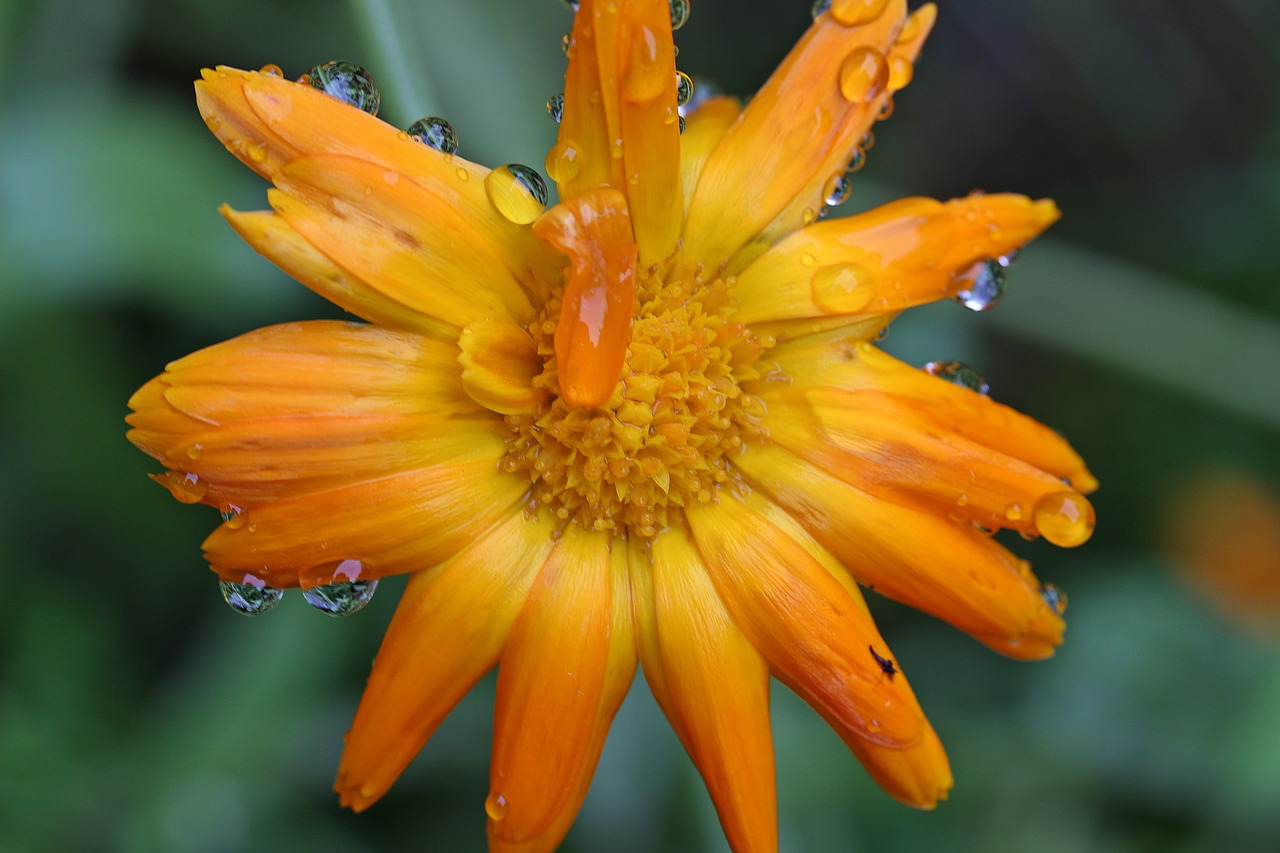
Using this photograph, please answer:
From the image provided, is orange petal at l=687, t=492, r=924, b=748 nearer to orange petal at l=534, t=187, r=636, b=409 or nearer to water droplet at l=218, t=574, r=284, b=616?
orange petal at l=534, t=187, r=636, b=409

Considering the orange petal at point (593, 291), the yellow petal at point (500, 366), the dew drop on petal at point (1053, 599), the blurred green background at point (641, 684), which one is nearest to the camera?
the orange petal at point (593, 291)

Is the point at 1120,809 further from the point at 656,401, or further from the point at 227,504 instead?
the point at 227,504

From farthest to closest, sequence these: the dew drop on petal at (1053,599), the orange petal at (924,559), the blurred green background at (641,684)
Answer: the blurred green background at (641,684) → the dew drop on petal at (1053,599) → the orange petal at (924,559)

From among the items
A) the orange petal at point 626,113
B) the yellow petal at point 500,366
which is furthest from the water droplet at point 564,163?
the yellow petal at point 500,366

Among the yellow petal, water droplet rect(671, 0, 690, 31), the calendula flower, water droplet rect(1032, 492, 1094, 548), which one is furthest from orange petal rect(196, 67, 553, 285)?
water droplet rect(1032, 492, 1094, 548)

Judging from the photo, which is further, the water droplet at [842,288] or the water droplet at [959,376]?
the water droplet at [959,376]

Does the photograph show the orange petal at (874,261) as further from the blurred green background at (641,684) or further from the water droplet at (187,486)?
the blurred green background at (641,684)

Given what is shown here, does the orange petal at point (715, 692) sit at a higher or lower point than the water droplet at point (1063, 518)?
lower

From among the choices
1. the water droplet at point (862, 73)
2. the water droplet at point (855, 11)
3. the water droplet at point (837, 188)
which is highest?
the water droplet at point (855, 11)
